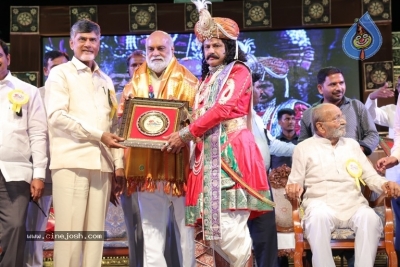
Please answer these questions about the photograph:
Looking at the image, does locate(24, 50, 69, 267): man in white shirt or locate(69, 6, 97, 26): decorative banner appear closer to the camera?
locate(24, 50, 69, 267): man in white shirt

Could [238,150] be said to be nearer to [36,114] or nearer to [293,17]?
[36,114]

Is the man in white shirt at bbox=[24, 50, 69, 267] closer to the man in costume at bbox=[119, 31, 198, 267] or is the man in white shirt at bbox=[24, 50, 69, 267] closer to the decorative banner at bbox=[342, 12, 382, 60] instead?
the man in costume at bbox=[119, 31, 198, 267]

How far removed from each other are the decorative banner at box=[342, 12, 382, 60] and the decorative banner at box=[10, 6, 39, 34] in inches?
153

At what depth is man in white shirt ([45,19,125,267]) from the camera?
4.28m

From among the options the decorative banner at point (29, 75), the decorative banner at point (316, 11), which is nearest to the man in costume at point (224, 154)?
the decorative banner at point (316, 11)

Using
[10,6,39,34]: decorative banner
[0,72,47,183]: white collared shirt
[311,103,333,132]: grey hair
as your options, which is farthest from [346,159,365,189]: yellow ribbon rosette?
[10,6,39,34]: decorative banner

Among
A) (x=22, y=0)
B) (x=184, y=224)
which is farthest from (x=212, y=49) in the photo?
(x=22, y=0)

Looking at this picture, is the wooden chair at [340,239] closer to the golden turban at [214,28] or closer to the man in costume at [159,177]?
the man in costume at [159,177]

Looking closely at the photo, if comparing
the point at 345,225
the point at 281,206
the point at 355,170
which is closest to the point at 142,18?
the point at 281,206

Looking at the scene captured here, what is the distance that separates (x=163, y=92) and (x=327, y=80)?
173 centimetres

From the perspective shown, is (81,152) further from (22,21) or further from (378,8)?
(378,8)

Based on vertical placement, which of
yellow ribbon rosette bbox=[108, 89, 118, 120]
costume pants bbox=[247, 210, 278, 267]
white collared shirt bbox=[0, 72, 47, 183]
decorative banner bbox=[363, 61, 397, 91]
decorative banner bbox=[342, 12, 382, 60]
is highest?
decorative banner bbox=[342, 12, 382, 60]

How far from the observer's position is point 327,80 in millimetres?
5691

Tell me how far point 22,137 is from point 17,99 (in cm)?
26
